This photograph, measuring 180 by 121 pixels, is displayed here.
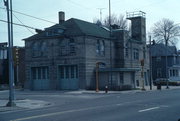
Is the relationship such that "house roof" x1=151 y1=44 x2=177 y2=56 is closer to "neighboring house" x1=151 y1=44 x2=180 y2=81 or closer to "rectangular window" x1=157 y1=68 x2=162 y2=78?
"neighboring house" x1=151 y1=44 x2=180 y2=81

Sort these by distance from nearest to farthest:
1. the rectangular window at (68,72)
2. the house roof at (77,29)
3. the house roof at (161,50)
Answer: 1. the house roof at (77,29)
2. the rectangular window at (68,72)
3. the house roof at (161,50)

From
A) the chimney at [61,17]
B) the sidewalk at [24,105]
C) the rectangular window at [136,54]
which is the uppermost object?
the chimney at [61,17]

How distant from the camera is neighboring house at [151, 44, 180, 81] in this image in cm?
7469

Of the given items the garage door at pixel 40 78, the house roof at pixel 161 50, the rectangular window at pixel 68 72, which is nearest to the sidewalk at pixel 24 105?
the rectangular window at pixel 68 72

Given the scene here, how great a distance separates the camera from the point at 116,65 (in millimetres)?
52156

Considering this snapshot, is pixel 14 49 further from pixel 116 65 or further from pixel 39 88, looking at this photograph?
pixel 116 65

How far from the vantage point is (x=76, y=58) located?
45.2m

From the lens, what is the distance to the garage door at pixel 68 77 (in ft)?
150

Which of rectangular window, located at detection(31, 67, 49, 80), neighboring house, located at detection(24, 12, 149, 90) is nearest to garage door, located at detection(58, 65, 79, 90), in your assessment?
neighboring house, located at detection(24, 12, 149, 90)

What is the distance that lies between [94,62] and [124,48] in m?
7.18

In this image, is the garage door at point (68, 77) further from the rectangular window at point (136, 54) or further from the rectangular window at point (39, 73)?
the rectangular window at point (136, 54)

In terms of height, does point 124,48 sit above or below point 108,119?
above

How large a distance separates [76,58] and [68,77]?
3.06 metres

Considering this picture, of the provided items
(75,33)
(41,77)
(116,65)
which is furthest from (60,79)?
(116,65)
